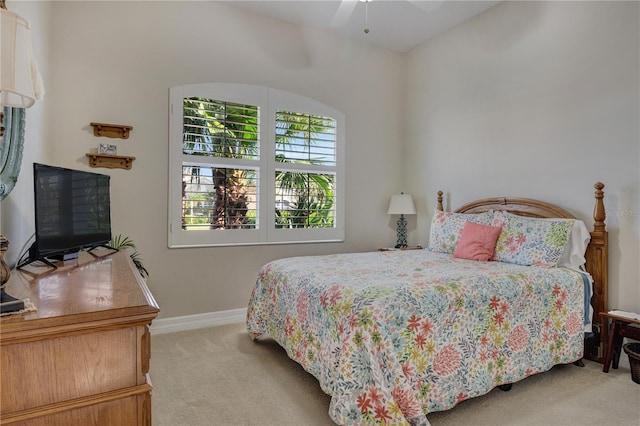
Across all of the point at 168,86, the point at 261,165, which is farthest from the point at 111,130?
the point at 261,165

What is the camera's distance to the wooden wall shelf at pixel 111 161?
3.04m

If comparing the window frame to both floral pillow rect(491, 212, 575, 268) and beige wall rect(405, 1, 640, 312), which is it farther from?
floral pillow rect(491, 212, 575, 268)

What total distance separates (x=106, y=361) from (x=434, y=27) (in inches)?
169

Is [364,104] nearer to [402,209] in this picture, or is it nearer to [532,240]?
[402,209]

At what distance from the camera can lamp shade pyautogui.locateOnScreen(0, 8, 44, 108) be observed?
1036mm

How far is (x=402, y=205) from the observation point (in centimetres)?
430

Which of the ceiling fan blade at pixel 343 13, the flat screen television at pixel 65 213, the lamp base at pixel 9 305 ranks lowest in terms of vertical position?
the lamp base at pixel 9 305

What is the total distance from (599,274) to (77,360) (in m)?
3.21

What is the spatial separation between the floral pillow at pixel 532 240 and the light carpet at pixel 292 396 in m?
0.79

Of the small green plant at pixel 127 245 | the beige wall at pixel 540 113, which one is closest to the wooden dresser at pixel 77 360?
the small green plant at pixel 127 245

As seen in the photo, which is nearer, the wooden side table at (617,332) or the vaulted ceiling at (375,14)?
the wooden side table at (617,332)

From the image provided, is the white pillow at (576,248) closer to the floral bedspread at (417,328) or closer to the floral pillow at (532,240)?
the floral pillow at (532,240)

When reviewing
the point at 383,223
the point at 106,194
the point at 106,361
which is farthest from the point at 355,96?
the point at 106,361

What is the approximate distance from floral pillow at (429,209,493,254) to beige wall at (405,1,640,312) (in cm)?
37
